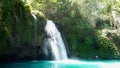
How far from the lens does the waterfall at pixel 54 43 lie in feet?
78.8

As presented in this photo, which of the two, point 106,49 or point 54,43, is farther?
point 106,49

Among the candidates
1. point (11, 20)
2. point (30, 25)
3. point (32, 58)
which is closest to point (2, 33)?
point (11, 20)

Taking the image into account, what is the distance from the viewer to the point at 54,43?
80.8 feet

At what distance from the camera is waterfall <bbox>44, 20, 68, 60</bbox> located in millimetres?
24016

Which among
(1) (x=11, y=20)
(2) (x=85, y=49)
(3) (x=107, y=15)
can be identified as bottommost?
(2) (x=85, y=49)

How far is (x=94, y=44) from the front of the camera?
28031 millimetres

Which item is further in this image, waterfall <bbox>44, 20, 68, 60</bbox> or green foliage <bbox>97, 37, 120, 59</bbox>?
green foliage <bbox>97, 37, 120, 59</bbox>

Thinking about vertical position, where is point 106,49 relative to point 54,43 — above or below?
below

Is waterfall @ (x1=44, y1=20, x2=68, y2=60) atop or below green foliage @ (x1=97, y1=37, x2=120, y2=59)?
atop

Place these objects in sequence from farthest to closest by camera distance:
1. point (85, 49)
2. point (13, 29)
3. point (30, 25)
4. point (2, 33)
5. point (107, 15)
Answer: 1. point (107, 15)
2. point (85, 49)
3. point (30, 25)
4. point (13, 29)
5. point (2, 33)

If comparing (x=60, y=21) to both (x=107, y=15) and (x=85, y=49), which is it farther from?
(x=107, y=15)

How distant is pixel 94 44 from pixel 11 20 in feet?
37.8

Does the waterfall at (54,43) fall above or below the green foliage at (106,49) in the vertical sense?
above

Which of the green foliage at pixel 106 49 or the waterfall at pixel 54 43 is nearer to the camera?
the waterfall at pixel 54 43
